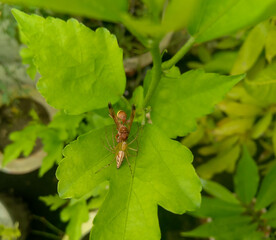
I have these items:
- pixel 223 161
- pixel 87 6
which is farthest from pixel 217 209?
pixel 87 6

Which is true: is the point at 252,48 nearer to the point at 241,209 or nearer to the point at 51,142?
the point at 241,209

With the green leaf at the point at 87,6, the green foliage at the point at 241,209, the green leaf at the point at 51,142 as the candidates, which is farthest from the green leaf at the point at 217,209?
the green leaf at the point at 87,6

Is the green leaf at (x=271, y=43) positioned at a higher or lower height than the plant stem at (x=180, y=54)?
lower

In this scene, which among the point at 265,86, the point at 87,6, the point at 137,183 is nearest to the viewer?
the point at 87,6

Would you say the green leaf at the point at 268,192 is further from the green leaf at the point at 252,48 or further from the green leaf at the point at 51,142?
the green leaf at the point at 51,142

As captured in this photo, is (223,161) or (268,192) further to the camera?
(223,161)

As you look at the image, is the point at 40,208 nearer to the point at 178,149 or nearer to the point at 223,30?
the point at 178,149

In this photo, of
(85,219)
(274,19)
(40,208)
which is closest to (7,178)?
(40,208)
